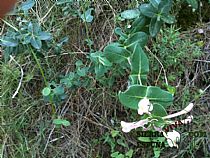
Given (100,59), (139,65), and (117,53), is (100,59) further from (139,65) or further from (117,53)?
(139,65)

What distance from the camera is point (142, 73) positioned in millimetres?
880

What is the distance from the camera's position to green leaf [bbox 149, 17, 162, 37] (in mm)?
988

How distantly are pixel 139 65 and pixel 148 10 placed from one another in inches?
7.5

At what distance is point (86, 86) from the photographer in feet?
4.03

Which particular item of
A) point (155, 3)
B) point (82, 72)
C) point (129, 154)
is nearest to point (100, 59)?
point (82, 72)

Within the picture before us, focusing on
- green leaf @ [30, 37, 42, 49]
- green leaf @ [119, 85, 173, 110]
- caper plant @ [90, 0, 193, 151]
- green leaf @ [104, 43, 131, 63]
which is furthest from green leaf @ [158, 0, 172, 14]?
green leaf @ [30, 37, 42, 49]

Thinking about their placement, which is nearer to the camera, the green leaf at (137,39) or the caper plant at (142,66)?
the caper plant at (142,66)

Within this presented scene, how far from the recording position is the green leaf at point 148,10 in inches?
Result: 38.9

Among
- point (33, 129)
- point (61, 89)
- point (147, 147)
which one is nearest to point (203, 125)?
point (147, 147)

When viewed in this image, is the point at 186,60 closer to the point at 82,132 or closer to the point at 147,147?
the point at 147,147

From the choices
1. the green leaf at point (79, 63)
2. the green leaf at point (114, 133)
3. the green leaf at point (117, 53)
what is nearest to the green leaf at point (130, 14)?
the green leaf at point (117, 53)

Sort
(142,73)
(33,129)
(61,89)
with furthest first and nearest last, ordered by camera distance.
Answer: (33,129) → (61,89) → (142,73)

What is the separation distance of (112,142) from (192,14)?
0.53 metres

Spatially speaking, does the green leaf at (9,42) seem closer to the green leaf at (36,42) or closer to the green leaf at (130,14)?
the green leaf at (36,42)
